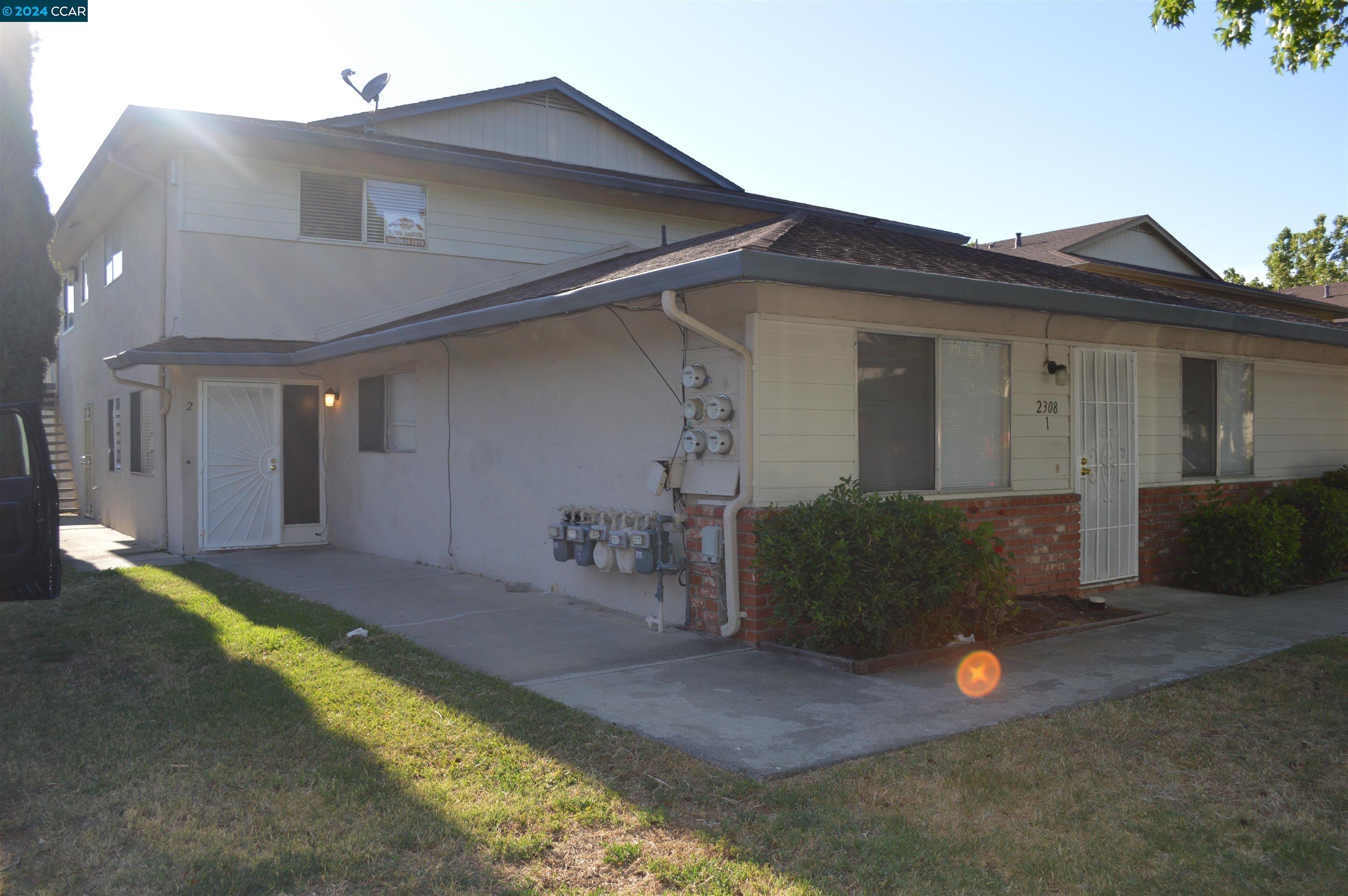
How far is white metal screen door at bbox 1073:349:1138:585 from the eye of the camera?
29.1 ft

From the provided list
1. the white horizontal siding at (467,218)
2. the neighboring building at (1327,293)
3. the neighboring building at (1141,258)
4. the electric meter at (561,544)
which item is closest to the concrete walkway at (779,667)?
the electric meter at (561,544)

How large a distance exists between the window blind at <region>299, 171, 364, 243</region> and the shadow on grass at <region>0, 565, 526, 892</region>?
679cm

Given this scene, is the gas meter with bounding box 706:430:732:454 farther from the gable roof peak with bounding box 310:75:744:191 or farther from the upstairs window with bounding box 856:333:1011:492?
the gable roof peak with bounding box 310:75:744:191

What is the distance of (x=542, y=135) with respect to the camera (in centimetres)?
1571

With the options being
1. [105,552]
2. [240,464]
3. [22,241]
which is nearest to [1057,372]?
[240,464]

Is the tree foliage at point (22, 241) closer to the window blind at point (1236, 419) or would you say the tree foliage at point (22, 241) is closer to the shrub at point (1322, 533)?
the window blind at point (1236, 419)

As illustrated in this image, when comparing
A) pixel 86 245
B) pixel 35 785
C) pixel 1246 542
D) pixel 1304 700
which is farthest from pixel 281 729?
pixel 86 245

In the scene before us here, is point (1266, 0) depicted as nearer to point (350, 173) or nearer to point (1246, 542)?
point (1246, 542)

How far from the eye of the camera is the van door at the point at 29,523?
634 cm

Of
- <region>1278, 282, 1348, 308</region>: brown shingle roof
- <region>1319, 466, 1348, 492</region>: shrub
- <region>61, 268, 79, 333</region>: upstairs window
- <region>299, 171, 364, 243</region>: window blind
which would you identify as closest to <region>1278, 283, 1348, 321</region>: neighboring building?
<region>1278, 282, 1348, 308</region>: brown shingle roof

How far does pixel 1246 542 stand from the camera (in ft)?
29.2

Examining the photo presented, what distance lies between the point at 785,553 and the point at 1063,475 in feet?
11.8

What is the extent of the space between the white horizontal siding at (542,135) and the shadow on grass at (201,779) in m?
9.65

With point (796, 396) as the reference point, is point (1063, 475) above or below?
below
